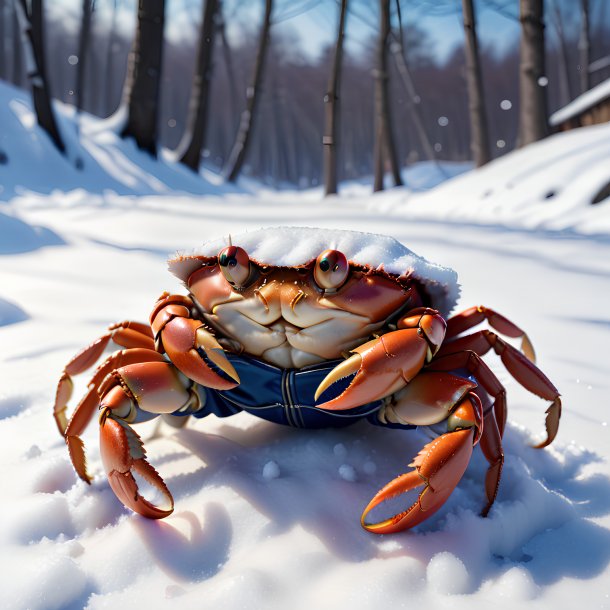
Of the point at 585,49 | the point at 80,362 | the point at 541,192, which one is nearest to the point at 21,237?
the point at 80,362

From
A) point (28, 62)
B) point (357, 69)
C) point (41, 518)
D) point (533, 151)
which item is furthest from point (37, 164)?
point (357, 69)

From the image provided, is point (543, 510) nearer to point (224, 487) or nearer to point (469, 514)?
point (469, 514)

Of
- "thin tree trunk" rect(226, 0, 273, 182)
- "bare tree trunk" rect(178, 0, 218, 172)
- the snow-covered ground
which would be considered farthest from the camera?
"thin tree trunk" rect(226, 0, 273, 182)

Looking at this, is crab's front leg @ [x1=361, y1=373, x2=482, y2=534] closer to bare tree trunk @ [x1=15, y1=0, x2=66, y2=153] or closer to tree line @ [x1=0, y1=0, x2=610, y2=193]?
bare tree trunk @ [x1=15, y1=0, x2=66, y2=153]

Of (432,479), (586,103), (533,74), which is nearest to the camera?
(432,479)

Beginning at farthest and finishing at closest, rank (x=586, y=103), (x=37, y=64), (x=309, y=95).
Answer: (x=309, y=95)
(x=586, y=103)
(x=37, y=64)

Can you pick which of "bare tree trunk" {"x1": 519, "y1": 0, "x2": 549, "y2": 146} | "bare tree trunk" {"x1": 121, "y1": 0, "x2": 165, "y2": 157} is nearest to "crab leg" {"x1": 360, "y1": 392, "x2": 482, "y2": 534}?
"bare tree trunk" {"x1": 519, "y1": 0, "x2": 549, "y2": 146}

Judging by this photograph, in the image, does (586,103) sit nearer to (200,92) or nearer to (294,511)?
(200,92)
